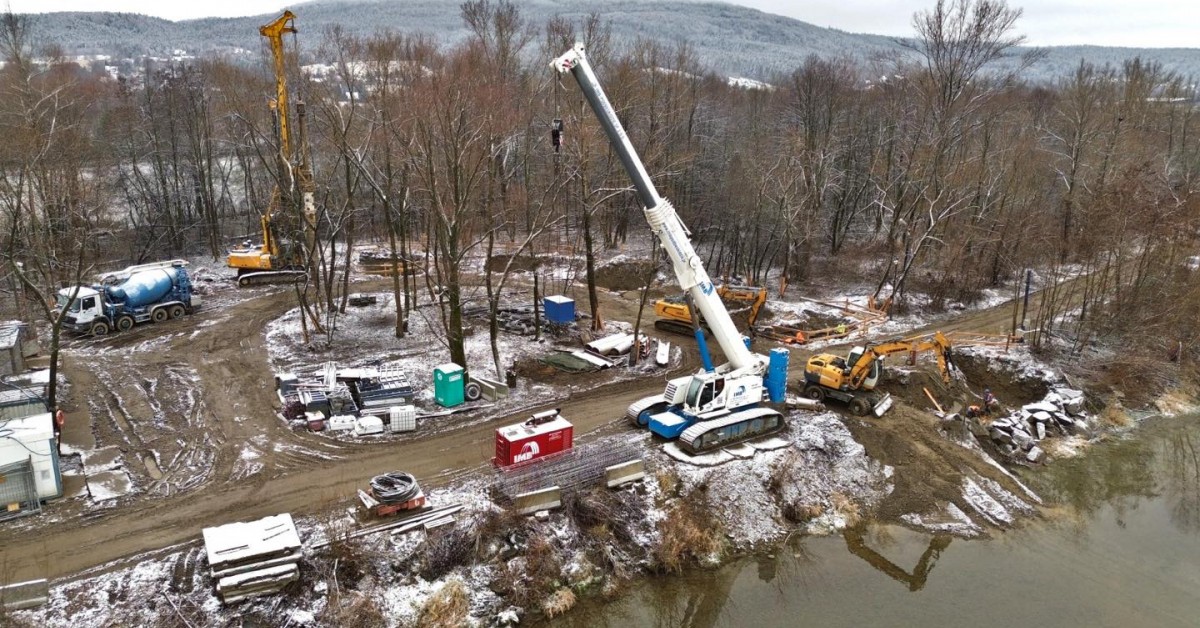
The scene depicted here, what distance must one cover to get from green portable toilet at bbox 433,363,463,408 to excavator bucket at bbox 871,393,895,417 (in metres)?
14.8

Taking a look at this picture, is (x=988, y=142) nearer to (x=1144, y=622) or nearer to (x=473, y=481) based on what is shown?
(x=1144, y=622)

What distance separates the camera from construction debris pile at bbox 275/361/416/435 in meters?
22.2

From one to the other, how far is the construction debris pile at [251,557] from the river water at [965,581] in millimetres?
6270

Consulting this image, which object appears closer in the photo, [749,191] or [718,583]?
[718,583]

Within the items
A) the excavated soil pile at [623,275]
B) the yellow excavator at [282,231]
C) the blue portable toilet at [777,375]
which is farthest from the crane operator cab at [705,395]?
the yellow excavator at [282,231]

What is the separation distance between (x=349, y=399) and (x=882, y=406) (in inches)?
736

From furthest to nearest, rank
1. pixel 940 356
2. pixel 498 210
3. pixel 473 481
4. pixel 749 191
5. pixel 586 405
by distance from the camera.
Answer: pixel 498 210, pixel 749 191, pixel 940 356, pixel 586 405, pixel 473 481

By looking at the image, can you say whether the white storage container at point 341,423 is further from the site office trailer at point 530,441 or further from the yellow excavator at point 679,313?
the yellow excavator at point 679,313

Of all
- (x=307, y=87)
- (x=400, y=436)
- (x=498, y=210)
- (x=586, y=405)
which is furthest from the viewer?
(x=498, y=210)

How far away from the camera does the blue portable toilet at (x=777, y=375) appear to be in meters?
24.5

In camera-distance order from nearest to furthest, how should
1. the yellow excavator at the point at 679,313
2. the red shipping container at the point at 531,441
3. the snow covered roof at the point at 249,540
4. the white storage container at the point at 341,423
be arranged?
the snow covered roof at the point at 249,540 < the red shipping container at the point at 531,441 < the white storage container at the point at 341,423 < the yellow excavator at the point at 679,313

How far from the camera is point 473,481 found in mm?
19562

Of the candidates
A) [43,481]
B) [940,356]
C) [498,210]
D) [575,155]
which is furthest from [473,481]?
[498,210]

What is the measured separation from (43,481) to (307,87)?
18.7 meters
